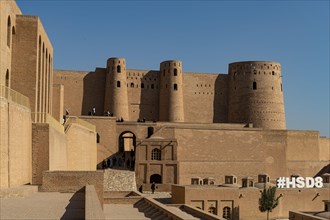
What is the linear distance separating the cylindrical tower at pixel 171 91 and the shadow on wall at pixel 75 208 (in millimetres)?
21387

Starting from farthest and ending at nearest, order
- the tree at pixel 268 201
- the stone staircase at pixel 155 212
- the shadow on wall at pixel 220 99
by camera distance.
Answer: the shadow on wall at pixel 220 99 < the tree at pixel 268 201 < the stone staircase at pixel 155 212

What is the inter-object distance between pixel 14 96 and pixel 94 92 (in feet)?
63.7

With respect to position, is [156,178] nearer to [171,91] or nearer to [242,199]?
[242,199]

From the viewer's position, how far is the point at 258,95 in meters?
35.2

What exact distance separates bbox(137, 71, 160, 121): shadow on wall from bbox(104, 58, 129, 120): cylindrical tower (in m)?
1.74

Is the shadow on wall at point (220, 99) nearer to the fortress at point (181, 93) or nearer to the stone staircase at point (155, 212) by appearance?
the fortress at point (181, 93)

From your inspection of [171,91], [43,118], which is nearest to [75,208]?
[43,118]

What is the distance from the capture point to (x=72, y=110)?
3225 cm

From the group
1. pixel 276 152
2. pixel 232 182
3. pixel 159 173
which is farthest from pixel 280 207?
pixel 276 152

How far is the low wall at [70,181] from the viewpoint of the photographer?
13.4m

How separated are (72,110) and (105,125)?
4524 mm

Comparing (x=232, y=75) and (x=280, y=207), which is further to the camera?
(x=232, y=75)

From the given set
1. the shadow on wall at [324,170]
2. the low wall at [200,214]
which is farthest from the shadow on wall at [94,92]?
the low wall at [200,214]

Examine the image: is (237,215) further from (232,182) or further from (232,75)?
(232,75)
